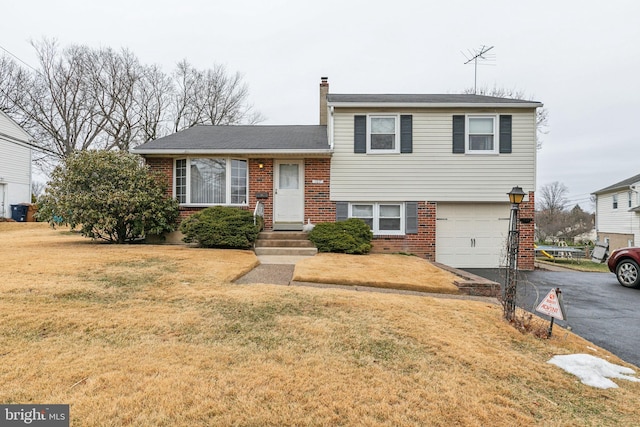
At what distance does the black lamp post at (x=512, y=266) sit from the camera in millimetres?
4535

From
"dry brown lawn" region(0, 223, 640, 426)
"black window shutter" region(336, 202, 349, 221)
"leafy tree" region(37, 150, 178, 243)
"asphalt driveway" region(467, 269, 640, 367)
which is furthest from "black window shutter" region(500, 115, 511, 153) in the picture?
"leafy tree" region(37, 150, 178, 243)

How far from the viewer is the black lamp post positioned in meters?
4.54

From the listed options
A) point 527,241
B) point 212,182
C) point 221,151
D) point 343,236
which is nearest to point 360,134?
point 343,236

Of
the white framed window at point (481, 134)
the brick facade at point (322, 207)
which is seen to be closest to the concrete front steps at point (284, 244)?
the brick facade at point (322, 207)

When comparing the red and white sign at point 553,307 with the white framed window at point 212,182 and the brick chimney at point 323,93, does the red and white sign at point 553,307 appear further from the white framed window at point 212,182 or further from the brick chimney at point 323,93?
the brick chimney at point 323,93

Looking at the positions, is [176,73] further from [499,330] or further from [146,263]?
[499,330]

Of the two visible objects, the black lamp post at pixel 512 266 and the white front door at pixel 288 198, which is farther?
the white front door at pixel 288 198

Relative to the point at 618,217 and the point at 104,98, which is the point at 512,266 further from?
the point at 104,98

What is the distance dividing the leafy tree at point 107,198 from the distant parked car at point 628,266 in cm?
1180

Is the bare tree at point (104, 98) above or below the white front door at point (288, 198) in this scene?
above

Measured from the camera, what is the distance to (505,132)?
10.6 metres

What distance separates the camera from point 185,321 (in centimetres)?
380

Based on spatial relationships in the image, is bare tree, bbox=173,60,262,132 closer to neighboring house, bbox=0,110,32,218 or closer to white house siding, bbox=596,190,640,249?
neighboring house, bbox=0,110,32,218

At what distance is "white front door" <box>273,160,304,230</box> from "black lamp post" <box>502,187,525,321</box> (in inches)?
272
